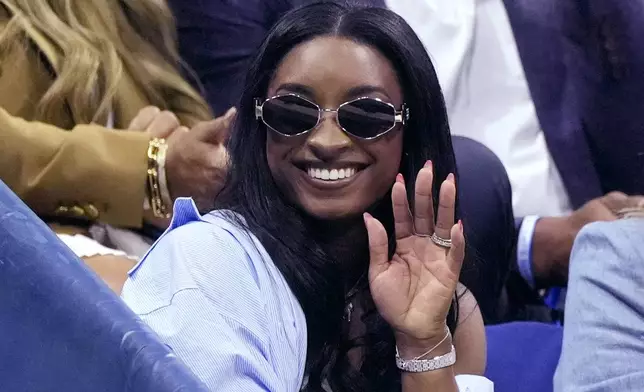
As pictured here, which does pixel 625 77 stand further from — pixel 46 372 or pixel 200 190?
pixel 46 372

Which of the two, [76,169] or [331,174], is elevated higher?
[331,174]

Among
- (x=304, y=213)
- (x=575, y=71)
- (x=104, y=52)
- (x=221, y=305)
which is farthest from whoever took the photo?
(x=575, y=71)

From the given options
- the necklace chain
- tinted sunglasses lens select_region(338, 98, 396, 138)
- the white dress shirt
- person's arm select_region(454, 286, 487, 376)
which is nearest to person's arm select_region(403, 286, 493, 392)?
person's arm select_region(454, 286, 487, 376)

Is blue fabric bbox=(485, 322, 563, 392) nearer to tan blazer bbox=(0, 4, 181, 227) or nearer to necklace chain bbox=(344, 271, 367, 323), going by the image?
necklace chain bbox=(344, 271, 367, 323)

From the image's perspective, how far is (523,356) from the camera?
1.05m

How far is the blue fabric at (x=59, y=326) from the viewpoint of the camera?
0.58 m

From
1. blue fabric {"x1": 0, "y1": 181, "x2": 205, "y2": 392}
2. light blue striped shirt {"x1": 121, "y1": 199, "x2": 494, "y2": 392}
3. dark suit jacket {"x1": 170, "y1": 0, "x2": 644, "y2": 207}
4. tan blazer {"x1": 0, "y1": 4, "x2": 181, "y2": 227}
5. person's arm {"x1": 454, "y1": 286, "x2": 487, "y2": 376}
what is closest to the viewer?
blue fabric {"x1": 0, "y1": 181, "x2": 205, "y2": 392}

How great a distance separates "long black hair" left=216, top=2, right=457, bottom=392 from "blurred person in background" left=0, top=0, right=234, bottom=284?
0.61 ft

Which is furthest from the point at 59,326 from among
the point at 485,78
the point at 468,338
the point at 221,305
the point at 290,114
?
the point at 485,78

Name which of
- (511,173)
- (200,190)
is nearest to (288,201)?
(200,190)

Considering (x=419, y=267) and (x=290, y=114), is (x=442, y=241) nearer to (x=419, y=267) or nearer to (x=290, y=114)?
(x=419, y=267)

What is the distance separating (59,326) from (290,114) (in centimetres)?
30

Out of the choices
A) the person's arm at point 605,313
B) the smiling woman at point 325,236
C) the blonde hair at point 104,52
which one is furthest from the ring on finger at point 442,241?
the blonde hair at point 104,52

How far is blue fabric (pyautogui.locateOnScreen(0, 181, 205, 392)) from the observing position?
0.58 meters
